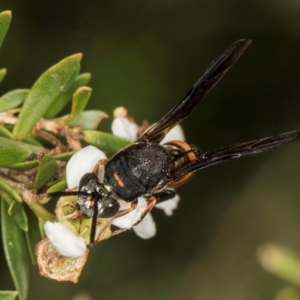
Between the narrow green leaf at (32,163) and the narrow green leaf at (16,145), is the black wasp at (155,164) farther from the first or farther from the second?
the narrow green leaf at (16,145)

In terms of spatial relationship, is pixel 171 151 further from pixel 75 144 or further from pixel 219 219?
pixel 219 219

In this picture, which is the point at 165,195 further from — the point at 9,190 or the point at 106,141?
the point at 9,190

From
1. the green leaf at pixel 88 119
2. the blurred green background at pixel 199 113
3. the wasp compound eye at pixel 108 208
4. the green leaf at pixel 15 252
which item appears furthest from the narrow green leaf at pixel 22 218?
the blurred green background at pixel 199 113

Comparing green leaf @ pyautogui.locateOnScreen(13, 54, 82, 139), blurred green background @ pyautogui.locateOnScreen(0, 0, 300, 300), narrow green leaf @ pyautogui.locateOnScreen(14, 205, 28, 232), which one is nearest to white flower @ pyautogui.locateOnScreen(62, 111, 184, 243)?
narrow green leaf @ pyautogui.locateOnScreen(14, 205, 28, 232)

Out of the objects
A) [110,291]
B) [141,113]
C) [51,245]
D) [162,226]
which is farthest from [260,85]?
[51,245]

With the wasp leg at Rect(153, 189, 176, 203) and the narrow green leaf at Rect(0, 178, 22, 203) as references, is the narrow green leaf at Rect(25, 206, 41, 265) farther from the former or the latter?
the wasp leg at Rect(153, 189, 176, 203)

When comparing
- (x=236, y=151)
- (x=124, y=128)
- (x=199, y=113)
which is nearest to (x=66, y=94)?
(x=124, y=128)
